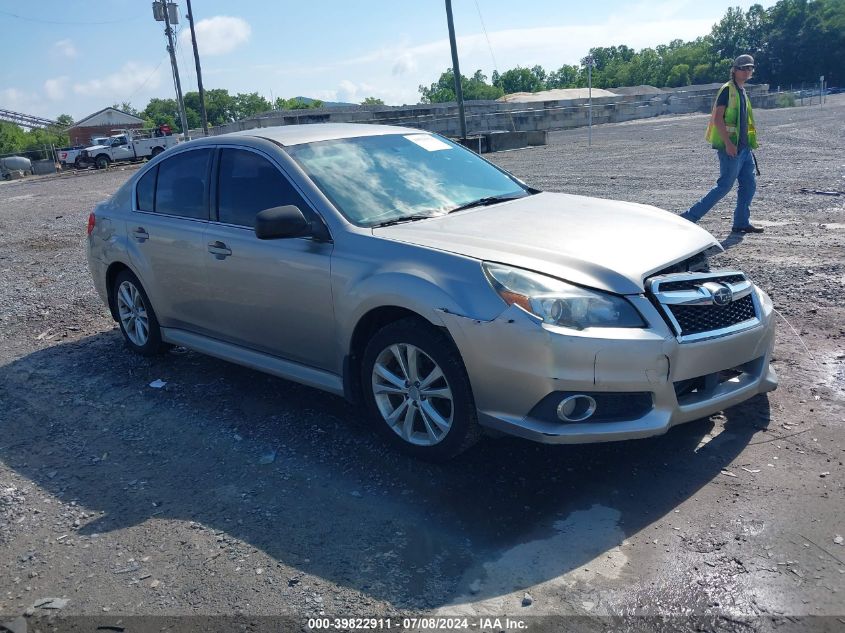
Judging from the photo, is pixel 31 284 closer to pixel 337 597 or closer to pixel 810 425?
pixel 337 597

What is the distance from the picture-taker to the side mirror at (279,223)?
4395 millimetres

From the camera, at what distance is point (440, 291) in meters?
3.90

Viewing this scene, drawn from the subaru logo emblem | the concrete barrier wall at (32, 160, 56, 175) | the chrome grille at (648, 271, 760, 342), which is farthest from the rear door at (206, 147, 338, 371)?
the concrete barrier wall at (32, 160, 56, 175)

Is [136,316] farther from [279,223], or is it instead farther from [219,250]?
[279,223]

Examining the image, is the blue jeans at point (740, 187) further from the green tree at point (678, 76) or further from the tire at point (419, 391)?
the green tree at point (678, 76)

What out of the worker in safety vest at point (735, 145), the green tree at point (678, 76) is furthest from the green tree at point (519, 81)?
the worker in safety vest at point (735, 145)

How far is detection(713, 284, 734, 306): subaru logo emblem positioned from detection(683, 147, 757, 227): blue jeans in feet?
17.6

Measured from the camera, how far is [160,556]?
355 centimetres

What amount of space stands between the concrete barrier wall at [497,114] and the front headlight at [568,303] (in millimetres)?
35286

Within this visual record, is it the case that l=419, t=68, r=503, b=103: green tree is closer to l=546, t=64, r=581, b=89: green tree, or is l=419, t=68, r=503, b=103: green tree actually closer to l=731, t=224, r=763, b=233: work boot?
l=546, t=64, r=581, b=89: green tree

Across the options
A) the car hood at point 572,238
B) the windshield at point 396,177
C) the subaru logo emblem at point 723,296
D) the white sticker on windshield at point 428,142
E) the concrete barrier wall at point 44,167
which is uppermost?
the concrete barrier wall at point 44,167

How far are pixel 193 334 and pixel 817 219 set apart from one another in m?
7.59

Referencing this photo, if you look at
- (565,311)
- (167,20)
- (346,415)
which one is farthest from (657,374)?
(167,20)

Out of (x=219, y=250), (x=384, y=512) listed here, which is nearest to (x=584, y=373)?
(x=384, y=512)
